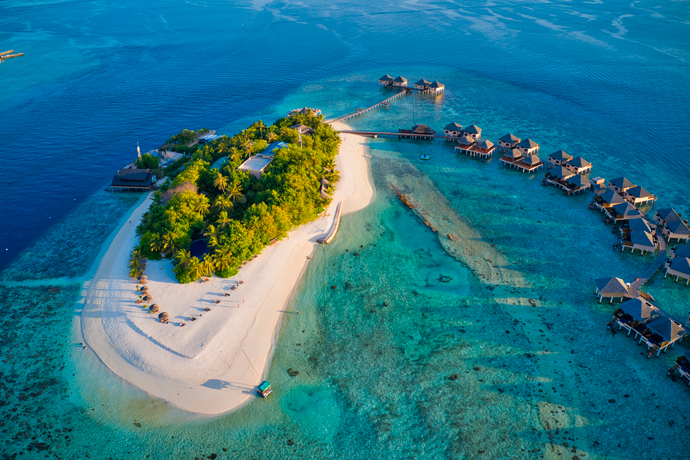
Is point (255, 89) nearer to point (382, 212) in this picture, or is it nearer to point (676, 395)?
point (382, 212)

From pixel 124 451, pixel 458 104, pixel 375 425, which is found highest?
pixel 458 104

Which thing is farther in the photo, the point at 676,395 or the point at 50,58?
the point at 50,58

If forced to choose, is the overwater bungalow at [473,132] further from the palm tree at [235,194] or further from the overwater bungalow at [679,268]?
the palm tree at [235,194]

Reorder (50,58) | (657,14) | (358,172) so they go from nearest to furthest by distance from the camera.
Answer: (358,172)
(50,58)
(657,14)

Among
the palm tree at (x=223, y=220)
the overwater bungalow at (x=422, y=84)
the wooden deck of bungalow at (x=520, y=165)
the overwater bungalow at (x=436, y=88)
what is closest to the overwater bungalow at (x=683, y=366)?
the wooden deck of bungalow at (x=520, y=165)

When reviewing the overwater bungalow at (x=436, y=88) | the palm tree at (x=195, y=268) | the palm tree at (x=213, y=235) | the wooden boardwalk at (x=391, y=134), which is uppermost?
the overwater bungalow at (x=436, y=88)

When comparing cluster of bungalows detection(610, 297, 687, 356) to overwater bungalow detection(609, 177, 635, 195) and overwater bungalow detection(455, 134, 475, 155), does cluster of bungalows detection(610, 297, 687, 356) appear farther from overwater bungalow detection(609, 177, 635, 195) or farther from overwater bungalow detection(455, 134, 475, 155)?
overwater bungalow detection(455, 134, 475, 155)

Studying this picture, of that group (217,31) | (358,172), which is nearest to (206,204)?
(358,172)
